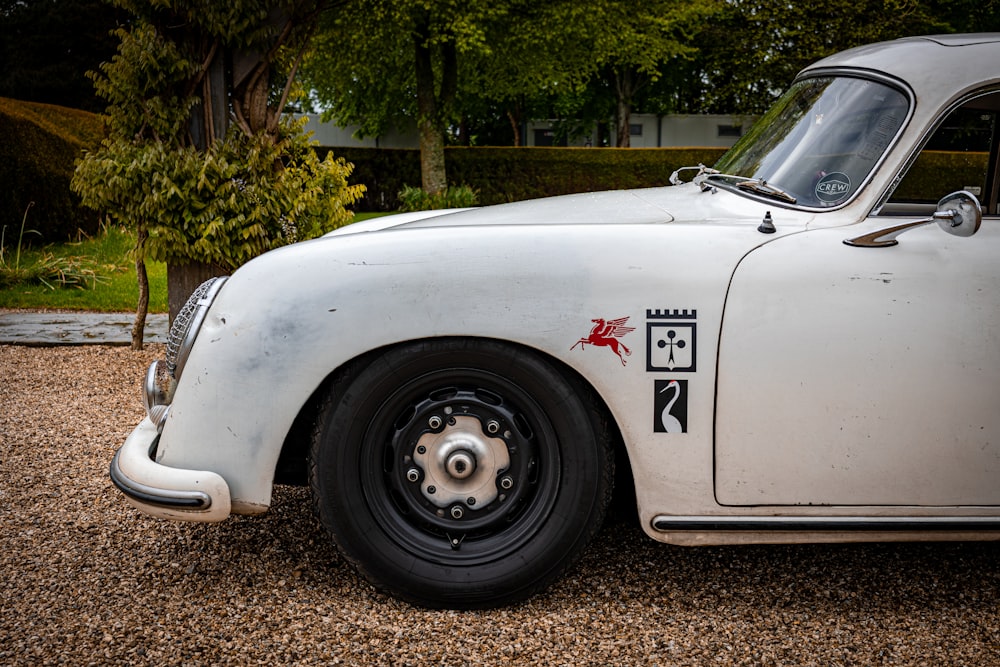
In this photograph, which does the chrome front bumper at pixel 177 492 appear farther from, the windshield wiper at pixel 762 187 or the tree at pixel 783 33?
the tree at pixel 783 33

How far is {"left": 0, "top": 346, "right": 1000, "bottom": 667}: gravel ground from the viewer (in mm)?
2518

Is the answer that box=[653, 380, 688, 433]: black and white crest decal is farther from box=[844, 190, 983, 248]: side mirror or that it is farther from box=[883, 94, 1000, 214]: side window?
box=[883, 94, 1000, 214]: side window

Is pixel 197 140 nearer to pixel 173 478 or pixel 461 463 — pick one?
pixel 173 478

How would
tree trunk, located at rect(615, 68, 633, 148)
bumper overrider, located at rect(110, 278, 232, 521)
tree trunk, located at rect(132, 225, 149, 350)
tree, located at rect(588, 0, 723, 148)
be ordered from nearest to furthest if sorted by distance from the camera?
bumper overrider, located at rect(110, 278, 232, 521)
tree trunk, located at rect(132, 225, 149, 350)
tree, located at rect(588, 0, 723, 148)
tree trunk, located at rect(615, 68, 633, 148)

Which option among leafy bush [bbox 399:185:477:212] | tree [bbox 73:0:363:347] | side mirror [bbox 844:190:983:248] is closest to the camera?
side mirror [bbox 844:190:983:248]

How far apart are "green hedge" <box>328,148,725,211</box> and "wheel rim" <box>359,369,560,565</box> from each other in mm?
21277

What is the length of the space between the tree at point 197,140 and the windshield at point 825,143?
347cm

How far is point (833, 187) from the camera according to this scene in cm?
276

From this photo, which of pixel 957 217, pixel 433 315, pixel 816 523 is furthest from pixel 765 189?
pixel 433 315

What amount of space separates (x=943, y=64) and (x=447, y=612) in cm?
221

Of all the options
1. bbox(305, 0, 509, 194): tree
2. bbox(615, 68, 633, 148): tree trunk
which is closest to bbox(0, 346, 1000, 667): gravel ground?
bbox(305, 0, 509, 194): tree

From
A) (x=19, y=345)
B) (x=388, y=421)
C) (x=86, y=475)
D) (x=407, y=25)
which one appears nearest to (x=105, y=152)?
(x=19, y=345)

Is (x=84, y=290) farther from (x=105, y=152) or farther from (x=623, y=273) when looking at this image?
(x=623, y=273)

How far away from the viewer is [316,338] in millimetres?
2594
